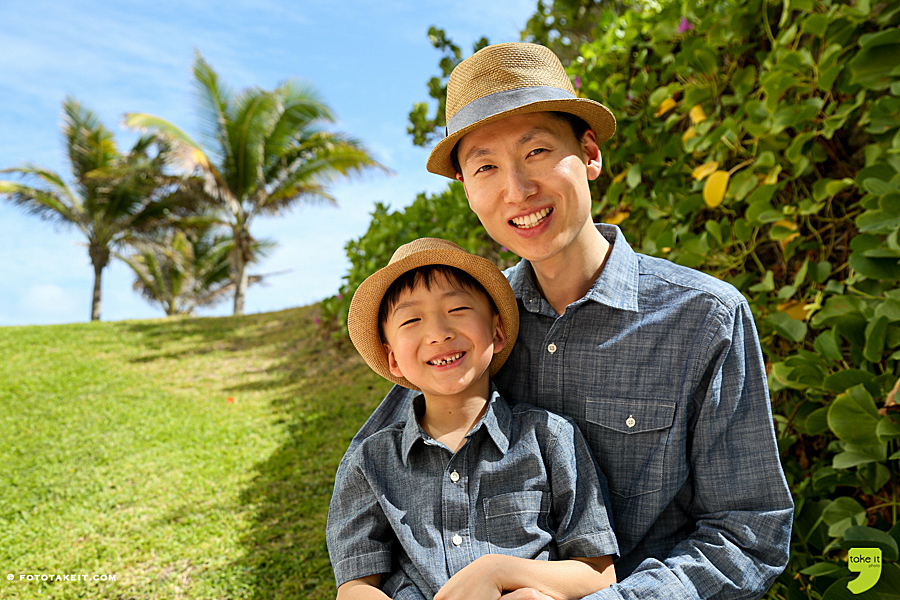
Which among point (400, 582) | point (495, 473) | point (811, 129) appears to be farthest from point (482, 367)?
point (811, 129)

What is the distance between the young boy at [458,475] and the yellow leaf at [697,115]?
4.78 feet

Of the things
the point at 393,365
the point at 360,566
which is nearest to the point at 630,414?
the point at 393,365

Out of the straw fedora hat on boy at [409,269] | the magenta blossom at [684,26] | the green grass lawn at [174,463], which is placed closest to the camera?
the straw fedora hat on boy at [409,269]

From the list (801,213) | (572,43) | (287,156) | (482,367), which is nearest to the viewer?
(482,367)

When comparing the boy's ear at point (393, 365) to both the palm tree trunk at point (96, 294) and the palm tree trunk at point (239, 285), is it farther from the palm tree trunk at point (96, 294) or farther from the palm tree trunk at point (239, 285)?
the palm tree trunk at point (96, 294)

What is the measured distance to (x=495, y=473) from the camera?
1.55 metres

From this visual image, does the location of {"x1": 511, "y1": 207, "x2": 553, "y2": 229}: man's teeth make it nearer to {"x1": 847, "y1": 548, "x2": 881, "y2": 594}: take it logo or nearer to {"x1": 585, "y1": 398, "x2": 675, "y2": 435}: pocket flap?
{"x1": 585, "y1": 398, "x2": 675, "y2": 435}: pocket flap

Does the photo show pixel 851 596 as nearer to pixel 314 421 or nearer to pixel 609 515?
pixel 609 515

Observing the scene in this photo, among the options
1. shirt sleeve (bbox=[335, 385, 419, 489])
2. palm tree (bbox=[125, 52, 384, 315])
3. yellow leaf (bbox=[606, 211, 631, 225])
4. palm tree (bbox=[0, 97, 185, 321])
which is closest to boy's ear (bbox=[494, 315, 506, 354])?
shirt sleeve (bbox=[335, 385, 419, 489])

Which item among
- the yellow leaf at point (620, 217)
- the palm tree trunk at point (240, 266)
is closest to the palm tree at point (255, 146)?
the palm tree trunk at point (240, 266)

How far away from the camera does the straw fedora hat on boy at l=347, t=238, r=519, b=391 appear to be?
1.67m

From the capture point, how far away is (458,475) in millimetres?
1555

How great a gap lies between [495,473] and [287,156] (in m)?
17.6

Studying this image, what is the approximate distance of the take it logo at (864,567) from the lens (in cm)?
173
